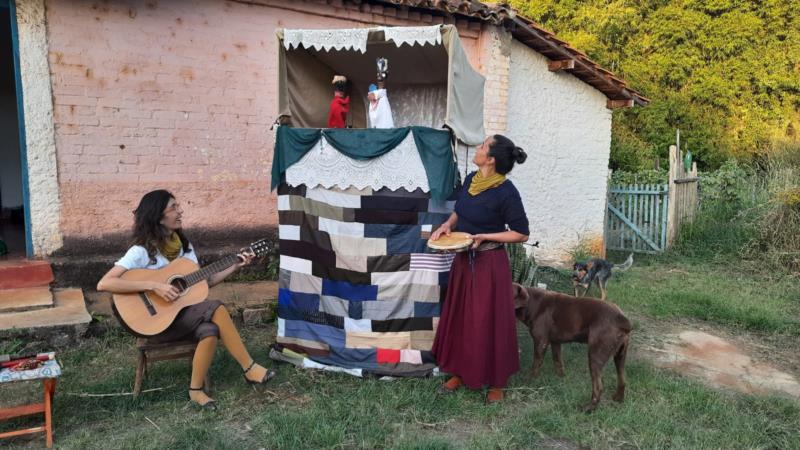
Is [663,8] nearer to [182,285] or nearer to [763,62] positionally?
[763,62]

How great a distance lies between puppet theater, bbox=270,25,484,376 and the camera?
179 inches

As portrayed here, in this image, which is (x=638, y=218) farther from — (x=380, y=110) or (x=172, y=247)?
(x=172, y=247)

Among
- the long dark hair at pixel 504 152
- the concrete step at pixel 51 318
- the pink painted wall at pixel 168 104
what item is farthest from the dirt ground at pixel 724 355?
the concrete step at pixel 51 318

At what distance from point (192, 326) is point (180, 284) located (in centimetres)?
31

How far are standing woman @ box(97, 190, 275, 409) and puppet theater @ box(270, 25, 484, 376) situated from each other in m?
0.83

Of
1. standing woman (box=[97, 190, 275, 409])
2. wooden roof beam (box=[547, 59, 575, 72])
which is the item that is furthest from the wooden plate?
Result: wooden roof beam (box=[547, 59, 575, 72])

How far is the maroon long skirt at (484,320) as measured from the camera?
398cm

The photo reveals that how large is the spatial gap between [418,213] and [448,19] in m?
4.44

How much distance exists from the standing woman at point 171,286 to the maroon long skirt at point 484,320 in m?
1.62

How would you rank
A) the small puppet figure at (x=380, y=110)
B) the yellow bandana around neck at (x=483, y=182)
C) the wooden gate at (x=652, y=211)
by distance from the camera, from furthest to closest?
the wooden gate at (x=652, y=211), the small puppet figure at (x=380, y=110), the yellow bandana around neck at (x=483, y=182)

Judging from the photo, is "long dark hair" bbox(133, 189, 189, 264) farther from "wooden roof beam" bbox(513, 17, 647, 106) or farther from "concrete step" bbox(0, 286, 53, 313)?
"wooden roof beam" bbox(513, 17, 647, 106)

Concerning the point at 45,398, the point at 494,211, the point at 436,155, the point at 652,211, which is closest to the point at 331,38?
the point at 436,155

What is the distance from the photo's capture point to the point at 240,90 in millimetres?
6812

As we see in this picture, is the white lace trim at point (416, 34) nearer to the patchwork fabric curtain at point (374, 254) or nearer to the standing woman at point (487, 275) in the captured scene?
the patchwork fabric curtain at point (374, 254)
